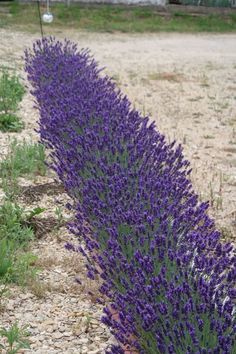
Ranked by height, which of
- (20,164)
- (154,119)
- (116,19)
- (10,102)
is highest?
(116,19)

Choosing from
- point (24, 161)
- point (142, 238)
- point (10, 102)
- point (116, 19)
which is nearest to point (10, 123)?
point (10, 102)

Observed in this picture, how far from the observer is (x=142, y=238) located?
9.27 feet

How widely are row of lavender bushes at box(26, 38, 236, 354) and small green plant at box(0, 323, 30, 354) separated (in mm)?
428

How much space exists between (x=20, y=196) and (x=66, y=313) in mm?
1527

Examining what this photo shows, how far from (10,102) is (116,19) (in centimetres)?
836

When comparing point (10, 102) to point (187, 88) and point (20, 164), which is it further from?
point (187, 88)

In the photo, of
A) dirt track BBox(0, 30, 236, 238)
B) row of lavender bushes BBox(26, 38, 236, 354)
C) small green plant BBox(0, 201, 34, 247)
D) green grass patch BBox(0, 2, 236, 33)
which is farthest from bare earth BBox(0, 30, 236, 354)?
green grass patch BBox(0, 2, 236, 33)

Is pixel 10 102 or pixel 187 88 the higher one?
pixel 10 102

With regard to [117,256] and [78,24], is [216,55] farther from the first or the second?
[117,256]

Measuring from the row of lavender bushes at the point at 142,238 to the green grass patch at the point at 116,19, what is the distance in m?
8.97

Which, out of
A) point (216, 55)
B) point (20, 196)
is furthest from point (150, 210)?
point (216, 55)

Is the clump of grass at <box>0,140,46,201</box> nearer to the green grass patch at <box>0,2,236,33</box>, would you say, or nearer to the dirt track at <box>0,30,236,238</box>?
the dirt track at <box>0,30,236,238</box>

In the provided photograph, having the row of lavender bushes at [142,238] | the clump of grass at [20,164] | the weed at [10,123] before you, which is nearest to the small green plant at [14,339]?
the row of lavender bushes at [142,238]

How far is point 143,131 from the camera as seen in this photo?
4.27 metres
